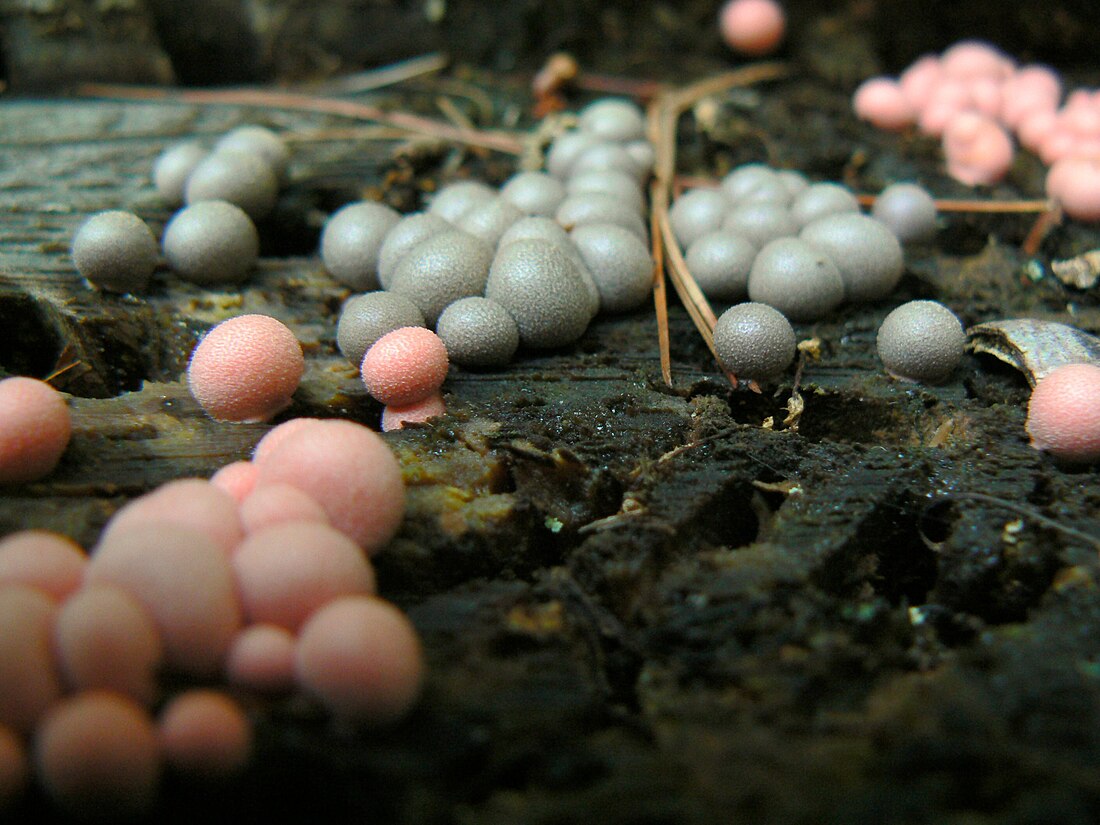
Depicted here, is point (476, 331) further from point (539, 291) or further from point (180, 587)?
point (180, 587)

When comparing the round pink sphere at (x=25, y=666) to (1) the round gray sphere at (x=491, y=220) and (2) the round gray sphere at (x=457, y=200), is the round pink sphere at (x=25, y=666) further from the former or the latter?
(2) the round gray sphere at (x=457, y=200)

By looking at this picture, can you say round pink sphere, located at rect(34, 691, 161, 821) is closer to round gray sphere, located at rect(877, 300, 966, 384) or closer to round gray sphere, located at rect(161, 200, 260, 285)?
round gray sphere, located at rect(161, 200, 260, 285)

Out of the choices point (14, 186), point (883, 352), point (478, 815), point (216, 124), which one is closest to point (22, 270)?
point (14, 186)

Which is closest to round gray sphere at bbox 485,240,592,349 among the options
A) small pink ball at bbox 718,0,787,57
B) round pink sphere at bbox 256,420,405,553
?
round pink sphere at bbox 256,420,405,553

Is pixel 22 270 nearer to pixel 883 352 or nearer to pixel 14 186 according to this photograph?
pixel 14 186

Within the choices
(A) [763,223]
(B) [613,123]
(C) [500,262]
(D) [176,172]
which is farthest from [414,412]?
(B) [613,123]

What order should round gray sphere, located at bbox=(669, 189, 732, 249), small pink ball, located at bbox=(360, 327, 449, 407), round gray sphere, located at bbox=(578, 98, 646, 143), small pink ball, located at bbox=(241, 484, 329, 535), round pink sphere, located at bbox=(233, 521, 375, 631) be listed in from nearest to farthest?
round pink sphere, located at bbox=(233, 521, 375, 631) → small pink ball, located at bbox=(241, 484, 329, 535) → small pink ball, located at bbox=(360, 327, 449, 407) → round gray sphere, located at bbox=(669, 189, 732, 249) → round gray sphere, located at bbox=(578, 98, 646, 143)
